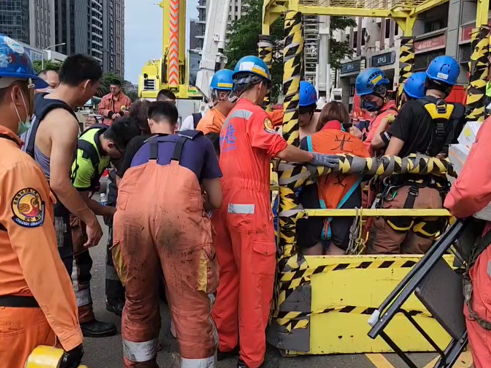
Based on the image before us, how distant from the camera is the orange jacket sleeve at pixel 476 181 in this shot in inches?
71.8

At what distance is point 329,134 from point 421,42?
2111cm

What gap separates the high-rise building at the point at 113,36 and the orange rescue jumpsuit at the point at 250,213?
14869 centimetres

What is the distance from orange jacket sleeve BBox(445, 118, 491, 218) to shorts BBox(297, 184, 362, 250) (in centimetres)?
190

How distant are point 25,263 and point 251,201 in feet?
5.99

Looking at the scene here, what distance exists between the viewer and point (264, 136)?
127 inches

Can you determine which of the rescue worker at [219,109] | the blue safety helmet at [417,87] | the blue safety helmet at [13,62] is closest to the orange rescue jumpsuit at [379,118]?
the blue safety helmet at [417,87]

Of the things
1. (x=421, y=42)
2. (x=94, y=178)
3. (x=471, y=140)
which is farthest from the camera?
(x=421, y=42)

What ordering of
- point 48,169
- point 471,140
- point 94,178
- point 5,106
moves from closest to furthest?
point 5,106, point 471,140, point 48,169, point 94,178

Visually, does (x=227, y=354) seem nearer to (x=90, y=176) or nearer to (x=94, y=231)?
(x=94, y=231)

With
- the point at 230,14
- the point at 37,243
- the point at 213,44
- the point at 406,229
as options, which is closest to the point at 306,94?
the point at 406,229

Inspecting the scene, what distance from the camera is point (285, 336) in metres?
3.58

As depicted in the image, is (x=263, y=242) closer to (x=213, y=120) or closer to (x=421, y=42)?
(x=213, y=120)

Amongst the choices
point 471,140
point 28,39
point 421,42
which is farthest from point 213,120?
point 28,39

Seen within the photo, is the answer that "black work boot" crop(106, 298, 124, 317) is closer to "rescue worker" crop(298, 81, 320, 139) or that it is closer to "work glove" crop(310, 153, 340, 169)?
"work glove" crop(310, 153, 340, 169)
